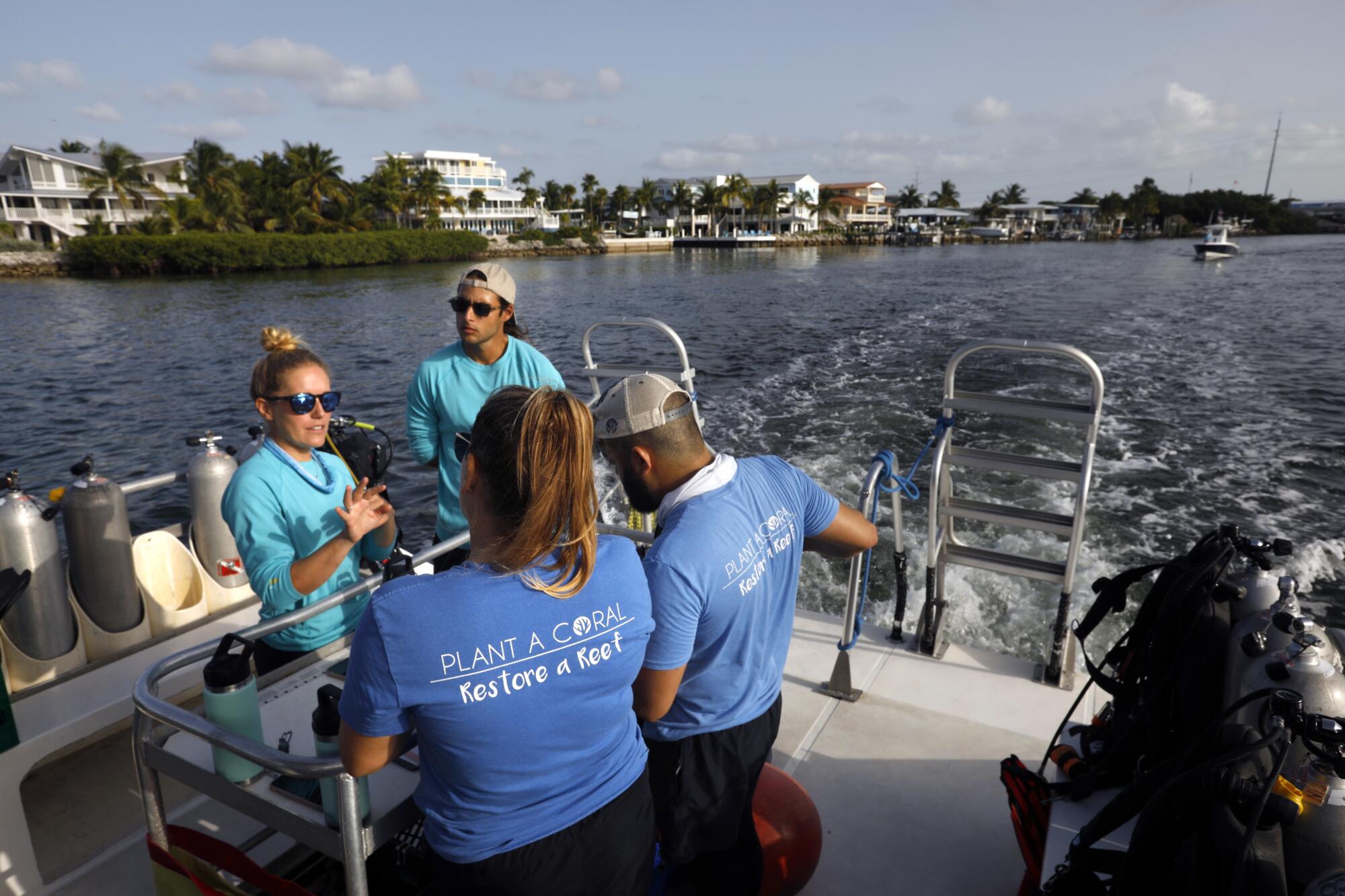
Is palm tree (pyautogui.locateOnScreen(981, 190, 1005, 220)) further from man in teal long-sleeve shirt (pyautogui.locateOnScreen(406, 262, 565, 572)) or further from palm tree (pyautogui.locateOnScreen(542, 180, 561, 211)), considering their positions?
man in teal long-sleeve shirt (pyautogui.locateOnScreen(406, 262, 565, 572))

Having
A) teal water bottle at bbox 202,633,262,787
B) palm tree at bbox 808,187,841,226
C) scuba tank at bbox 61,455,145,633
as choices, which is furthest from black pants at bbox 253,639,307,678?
palm tree at bbox 808,187,841,226

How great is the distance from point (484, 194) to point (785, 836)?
84083 millimetres

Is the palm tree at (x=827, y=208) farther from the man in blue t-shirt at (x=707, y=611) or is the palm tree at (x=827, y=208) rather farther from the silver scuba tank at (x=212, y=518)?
the man in blue t-shirt at (x=707, y=611)

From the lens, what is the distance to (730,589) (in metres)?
1.75

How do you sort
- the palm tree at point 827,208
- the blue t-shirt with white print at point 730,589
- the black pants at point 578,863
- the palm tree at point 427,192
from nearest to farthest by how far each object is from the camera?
the black pants at point 578,863
the blue t-shirt with white print at point 730,589
the palm tree at point 427,192
the palm tree at point 827,208

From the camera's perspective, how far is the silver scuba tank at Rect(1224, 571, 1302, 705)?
5.64ft

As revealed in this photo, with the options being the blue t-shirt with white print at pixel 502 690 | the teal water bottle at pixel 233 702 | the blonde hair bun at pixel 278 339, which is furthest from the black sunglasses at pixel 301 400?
the blue t-shirt with white print at pixel 502 690

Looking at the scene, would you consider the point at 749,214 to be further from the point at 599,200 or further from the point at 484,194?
the point at 484,194

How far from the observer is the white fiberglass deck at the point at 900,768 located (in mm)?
2465

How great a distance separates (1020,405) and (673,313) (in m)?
22.5

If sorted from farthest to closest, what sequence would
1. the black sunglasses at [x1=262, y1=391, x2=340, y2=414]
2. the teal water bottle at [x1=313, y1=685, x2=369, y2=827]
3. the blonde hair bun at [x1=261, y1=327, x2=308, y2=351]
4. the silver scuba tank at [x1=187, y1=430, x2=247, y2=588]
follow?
the silver scuba tank at [x1=187, y1=430, x2=247, y2=588] → the blonde hair bun at [x1=261, y1=327, x2=308, y2=351] → the black sunglasses at [x1=262, y1=391, x2=340, y2=414] → the teal water bottle at [x1=313, y1=685, x2=369, y2=827]

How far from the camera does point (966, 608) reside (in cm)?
567

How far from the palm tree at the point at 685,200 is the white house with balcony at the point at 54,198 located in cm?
5439

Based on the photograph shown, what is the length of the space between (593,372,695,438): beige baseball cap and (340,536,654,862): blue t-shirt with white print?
1.06 feet
